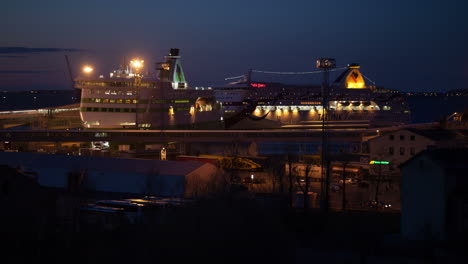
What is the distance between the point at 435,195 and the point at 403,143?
10680mm

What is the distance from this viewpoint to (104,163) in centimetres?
1680

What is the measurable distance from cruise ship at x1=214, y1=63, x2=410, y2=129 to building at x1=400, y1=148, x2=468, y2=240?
43511 millimetres

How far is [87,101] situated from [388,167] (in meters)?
18.1

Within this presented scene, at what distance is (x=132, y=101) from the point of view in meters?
31.6

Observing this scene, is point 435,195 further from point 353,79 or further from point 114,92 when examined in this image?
point 353,79

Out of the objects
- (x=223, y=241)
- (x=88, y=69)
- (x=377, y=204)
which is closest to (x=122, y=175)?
(x=377, y=204)

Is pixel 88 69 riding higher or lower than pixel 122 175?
higher

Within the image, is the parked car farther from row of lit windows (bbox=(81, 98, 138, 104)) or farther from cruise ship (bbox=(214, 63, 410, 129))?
cruise ship (bbox=(214, 63, 410, 129))

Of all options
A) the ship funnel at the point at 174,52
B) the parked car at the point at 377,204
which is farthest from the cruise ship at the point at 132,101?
the parked car at the point at 377,204

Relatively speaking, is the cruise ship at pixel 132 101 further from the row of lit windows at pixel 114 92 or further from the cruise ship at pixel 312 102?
the cruise ship at pixel 312 102

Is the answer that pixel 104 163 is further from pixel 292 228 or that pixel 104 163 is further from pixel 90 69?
pixel 90 69

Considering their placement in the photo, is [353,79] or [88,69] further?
[353,79]

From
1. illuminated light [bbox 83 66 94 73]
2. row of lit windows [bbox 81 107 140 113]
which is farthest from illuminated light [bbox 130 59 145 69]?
row of lit windows [bbox 81 107 140 113]

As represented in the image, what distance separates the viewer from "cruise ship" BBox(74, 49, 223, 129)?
3152cm
